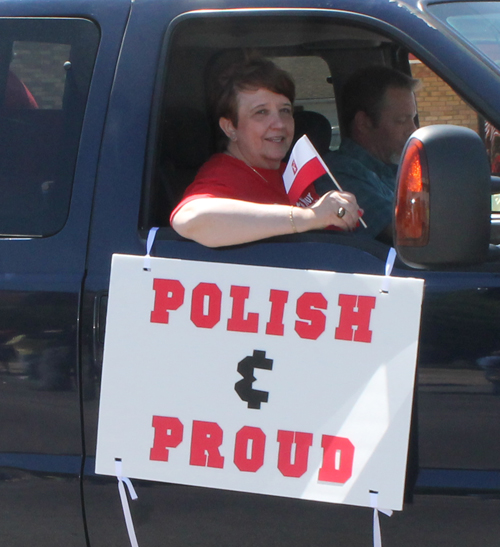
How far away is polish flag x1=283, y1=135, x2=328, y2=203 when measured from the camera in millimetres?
1807

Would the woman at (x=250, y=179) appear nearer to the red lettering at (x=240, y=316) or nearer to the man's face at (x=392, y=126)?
the red lettering at (x=240, y=316)

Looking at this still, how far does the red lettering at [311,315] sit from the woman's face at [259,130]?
2.27 ft

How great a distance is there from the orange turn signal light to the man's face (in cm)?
96

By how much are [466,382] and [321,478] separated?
0.38 metres

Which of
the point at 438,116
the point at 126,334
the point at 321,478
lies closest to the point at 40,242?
the point at 126,334

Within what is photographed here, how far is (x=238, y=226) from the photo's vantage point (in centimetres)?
173

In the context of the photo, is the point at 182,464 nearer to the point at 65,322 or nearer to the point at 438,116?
the point at 65,322

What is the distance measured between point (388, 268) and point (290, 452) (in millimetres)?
464

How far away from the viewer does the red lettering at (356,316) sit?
5.37 ft

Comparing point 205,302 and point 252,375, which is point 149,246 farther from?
point 252,375

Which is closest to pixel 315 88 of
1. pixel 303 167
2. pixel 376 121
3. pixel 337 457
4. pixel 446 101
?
pixel 376 121

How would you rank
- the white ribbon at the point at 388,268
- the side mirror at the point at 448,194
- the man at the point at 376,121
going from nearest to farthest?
the side mirror at the point at 448,194 → the white ribbon at the point at 388,268 → the man at the point at 376,121

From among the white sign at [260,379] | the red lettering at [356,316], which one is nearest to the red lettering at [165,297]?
the white sign at [260,379]

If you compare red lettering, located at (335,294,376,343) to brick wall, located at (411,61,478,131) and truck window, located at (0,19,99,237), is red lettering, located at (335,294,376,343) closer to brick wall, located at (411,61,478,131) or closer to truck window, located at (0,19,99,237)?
brick wall, located at (411,61,478,131)
